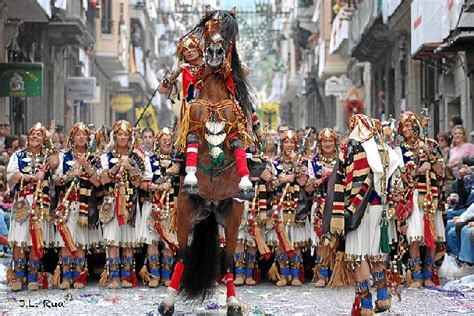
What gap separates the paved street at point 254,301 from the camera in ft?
36.1

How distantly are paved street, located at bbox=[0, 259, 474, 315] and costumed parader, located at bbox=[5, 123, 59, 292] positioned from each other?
1.24 feet

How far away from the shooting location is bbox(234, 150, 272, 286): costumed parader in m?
13.5

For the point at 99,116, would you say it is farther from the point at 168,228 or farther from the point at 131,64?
the point at 168,228

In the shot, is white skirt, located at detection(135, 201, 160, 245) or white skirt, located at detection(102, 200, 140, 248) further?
white skirt, located at detection(135, 201, 160, 245)

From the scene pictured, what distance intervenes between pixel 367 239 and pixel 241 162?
→ 1.43 metres

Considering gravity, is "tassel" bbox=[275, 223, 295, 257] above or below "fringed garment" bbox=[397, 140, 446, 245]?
below

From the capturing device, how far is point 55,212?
1312cm

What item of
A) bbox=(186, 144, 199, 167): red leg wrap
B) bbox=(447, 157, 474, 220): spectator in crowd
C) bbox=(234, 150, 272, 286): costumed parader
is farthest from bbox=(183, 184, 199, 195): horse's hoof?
bbox=(447, 157, 474, 220): spectator in crowd

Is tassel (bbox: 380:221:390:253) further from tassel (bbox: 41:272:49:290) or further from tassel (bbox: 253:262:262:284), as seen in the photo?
tassel (bbox: 41:272:49:290)

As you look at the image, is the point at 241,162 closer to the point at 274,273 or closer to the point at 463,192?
the point at 274,273

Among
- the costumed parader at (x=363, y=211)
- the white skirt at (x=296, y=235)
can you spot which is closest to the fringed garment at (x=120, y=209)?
the white skirt at (x=296, y=235)

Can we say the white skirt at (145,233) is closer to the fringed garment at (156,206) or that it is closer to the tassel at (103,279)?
the fringed garment at (156,206)

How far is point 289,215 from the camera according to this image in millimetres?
13711
